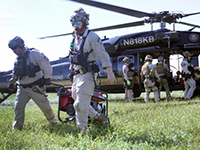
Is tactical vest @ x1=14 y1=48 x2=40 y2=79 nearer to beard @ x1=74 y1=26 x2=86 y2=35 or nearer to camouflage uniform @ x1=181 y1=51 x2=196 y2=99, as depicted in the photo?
beard @ x1=74 y1=26 x2=86 y2=35

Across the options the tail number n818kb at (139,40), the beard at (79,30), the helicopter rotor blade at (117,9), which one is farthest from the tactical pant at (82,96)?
the tail number n818kb at (139,40)

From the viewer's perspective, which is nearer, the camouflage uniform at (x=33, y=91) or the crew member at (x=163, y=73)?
the camouflage uniform at (x=33, y=91)

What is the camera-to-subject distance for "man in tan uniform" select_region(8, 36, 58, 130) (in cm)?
484

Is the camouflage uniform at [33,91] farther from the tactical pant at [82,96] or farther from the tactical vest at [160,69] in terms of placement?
the tactical vest at [160,69]

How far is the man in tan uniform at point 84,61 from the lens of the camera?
396 cm

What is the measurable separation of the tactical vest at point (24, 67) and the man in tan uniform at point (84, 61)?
104 cm

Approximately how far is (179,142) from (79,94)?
1.63 metres

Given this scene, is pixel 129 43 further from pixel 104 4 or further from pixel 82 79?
pixel 82 79

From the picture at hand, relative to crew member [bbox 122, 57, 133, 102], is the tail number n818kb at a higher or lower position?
higher

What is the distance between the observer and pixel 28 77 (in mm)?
4895

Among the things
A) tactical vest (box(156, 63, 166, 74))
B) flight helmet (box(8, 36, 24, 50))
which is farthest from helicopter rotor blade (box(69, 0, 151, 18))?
flight helmet (box(8, 36, 24, 50))

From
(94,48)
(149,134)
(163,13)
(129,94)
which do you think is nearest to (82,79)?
(94,48)

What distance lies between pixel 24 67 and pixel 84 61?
1430 millimetres

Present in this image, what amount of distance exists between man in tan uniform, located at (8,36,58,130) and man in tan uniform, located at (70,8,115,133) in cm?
95
